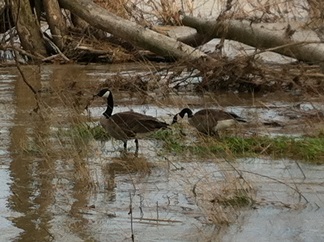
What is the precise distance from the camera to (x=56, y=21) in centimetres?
1856

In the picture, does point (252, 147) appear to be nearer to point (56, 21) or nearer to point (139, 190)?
point (139, 190)

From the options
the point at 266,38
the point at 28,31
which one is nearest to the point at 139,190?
the point at 266,38

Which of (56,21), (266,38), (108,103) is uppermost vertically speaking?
(56,21)

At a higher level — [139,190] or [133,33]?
[133,33]

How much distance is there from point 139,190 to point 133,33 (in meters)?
8.25

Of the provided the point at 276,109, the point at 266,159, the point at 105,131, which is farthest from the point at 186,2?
the point at 266,159

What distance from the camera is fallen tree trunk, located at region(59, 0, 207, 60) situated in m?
15.5

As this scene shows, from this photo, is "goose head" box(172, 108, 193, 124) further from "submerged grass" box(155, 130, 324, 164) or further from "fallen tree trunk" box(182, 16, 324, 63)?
"fallen tree trunk" box(182, 16, 324, 63)

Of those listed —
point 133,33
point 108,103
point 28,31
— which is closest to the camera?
point 108,103

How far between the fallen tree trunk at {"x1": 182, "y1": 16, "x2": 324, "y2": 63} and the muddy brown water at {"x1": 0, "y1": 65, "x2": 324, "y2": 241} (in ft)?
6.80

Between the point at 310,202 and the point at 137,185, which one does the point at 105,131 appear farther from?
the point at 310,202

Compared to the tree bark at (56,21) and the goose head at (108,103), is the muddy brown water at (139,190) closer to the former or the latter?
the goose head at (108,103)

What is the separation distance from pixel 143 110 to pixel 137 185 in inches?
179

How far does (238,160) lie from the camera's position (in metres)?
9.24
